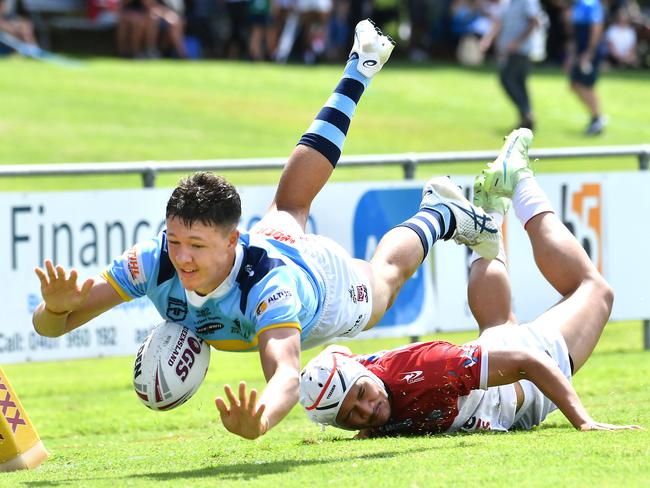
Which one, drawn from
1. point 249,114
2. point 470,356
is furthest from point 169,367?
point 249,114

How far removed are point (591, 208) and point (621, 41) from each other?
1879 cm

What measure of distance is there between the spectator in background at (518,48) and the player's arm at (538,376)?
46.2 ft

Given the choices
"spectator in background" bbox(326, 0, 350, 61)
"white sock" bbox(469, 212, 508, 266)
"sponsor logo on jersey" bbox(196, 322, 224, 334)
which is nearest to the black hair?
"sponsor logo on jersey" bbox(196, 322, 224, 334)

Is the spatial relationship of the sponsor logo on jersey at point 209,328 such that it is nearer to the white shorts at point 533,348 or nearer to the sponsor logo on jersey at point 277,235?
the sponsor logo on jersey at point 277,235

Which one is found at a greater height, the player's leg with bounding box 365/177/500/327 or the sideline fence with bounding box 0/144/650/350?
the sideline fence with bounding box 0/144/650/350

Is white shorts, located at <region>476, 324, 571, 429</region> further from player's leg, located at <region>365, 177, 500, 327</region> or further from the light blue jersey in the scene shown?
the light blue jersey

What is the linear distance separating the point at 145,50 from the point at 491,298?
1959cm

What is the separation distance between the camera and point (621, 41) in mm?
28656

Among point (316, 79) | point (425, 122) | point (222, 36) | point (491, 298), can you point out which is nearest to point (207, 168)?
point (491, 298)

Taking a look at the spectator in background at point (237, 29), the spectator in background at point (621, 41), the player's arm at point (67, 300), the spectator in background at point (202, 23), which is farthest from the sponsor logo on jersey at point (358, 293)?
the spectator in background at point (621, 41)

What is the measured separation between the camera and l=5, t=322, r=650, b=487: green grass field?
5.31 meters

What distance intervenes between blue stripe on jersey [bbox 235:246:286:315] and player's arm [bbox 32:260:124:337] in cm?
75

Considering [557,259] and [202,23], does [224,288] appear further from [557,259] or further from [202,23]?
[202,23]

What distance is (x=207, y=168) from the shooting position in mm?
9969
